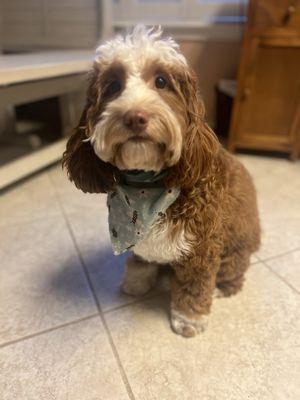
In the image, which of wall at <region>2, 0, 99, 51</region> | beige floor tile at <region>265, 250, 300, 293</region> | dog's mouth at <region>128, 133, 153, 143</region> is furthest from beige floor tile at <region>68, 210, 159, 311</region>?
wall at <region>2, 0, 99, 51</region>

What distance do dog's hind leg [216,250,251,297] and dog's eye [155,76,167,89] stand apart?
1.82 ft

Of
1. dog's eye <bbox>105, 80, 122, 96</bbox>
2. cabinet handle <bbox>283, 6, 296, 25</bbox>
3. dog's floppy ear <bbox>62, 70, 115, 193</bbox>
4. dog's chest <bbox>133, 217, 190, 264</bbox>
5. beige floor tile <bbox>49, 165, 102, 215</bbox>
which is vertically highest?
cabinet handle <bbox>283, 6, 296, 25</bbox>

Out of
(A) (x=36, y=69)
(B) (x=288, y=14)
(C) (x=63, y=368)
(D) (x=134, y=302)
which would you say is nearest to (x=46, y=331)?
(C) (x=63, y=368)

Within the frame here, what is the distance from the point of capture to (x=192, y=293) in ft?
3.14

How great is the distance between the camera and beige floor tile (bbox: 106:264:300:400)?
2.80ft

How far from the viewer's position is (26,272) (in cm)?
125

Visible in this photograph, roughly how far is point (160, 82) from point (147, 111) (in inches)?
4.6

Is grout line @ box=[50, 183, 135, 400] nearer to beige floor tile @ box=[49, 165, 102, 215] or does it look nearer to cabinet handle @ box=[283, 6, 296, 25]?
beige floor tile @ box=[49, 165, 102, 215]

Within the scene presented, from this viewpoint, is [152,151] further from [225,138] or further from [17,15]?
[17,15]

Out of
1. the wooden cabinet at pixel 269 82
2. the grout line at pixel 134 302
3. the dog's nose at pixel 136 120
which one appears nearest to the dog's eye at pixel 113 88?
the dog's nose at pixel 136 120

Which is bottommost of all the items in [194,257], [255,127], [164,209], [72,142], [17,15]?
[255,127]

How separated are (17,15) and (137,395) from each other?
8.62 feet

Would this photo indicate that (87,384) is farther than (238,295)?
No

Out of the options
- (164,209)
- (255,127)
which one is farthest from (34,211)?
(255,127)
